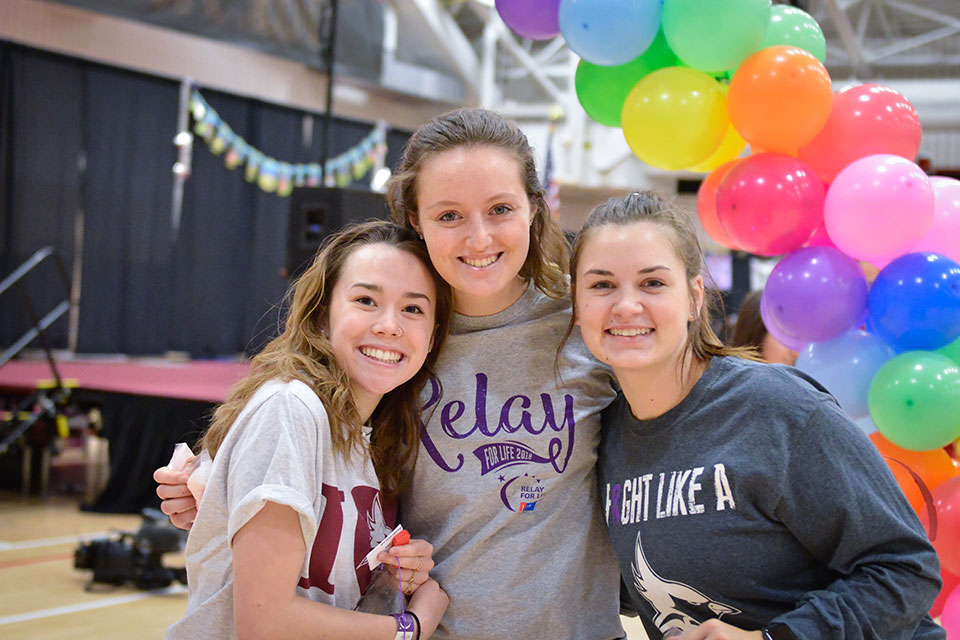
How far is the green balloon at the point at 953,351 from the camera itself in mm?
2219

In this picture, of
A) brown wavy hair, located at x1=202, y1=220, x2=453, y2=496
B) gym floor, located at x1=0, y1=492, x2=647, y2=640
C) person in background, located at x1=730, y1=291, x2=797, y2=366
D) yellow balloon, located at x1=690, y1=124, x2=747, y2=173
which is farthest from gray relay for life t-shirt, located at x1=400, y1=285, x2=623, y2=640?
gym floor, located at x1=0, y1=492, x2=647, y2=640

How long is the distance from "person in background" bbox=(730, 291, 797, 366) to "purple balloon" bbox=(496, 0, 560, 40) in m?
1.24

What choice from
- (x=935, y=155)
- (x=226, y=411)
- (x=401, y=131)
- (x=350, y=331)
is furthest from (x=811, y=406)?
(x=935, y=155)

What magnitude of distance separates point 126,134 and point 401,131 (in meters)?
3.30

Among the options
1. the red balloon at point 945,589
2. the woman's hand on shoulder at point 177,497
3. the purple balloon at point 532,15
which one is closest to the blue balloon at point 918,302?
the red balloon at point 945,589

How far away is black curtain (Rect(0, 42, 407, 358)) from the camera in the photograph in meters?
7.60

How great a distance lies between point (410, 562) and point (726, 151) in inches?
69.1

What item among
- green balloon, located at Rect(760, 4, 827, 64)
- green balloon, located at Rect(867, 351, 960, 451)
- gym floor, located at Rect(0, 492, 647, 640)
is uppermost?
green balloon, located at Rect(760, 4, 827, 64)

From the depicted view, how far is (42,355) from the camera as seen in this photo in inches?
305

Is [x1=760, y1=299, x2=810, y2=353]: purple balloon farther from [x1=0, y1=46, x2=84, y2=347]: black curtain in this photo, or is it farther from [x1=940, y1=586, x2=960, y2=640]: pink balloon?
[x1=0, y1=46, x2=84, y2=347]: black curtain

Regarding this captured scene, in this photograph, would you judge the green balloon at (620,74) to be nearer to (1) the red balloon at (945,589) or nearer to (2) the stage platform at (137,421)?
(1) the red balloon at (945,589)

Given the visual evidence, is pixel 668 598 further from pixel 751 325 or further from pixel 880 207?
pixel 751 325

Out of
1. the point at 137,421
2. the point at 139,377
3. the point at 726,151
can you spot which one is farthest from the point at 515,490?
the point at 139,377

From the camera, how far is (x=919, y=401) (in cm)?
211
